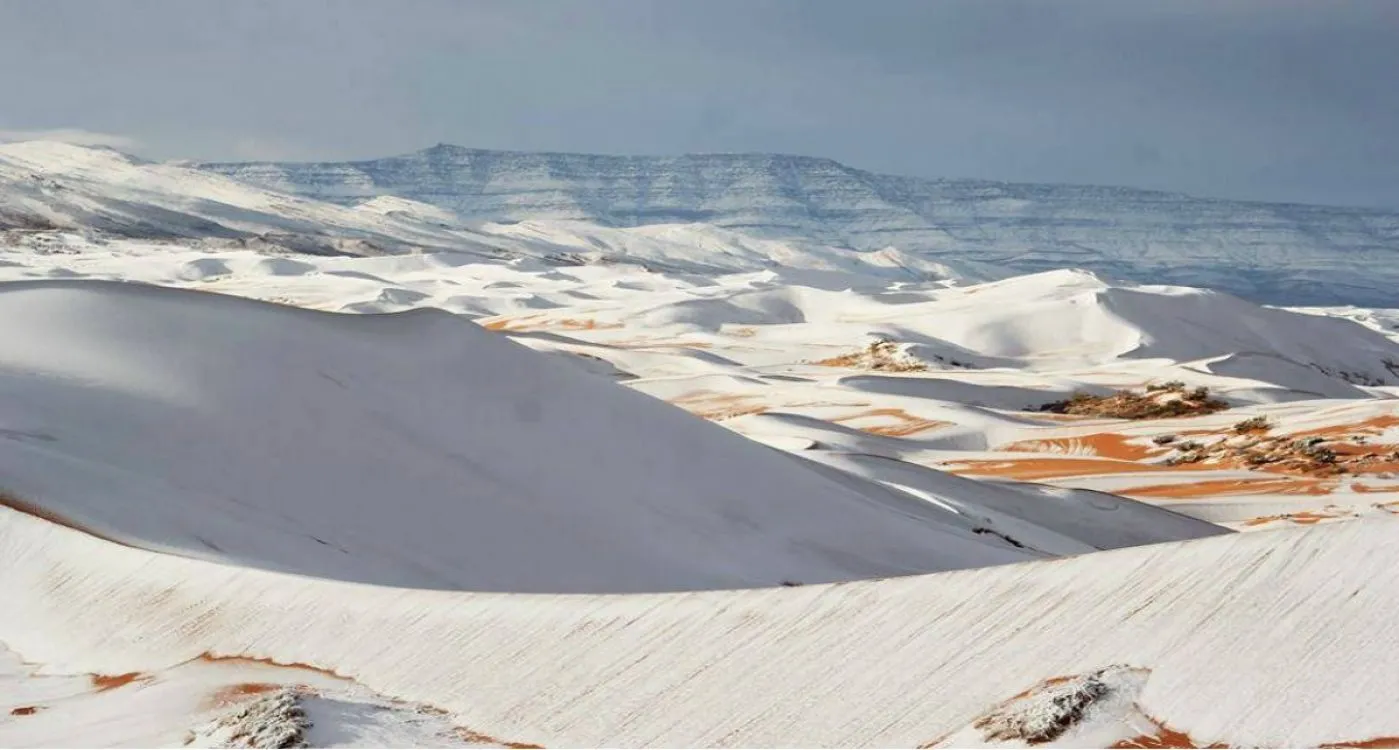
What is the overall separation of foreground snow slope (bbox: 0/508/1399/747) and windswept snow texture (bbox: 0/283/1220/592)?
315 cm

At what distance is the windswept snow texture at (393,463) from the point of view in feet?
46.4

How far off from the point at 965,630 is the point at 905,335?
264ft

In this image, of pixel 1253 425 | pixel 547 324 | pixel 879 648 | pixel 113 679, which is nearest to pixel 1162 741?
pixel 879 648

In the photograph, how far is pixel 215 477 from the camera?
607 inches

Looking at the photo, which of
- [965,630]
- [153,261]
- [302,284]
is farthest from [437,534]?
[153,261]

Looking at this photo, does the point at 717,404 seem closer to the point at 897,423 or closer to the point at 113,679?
the point at 897,423

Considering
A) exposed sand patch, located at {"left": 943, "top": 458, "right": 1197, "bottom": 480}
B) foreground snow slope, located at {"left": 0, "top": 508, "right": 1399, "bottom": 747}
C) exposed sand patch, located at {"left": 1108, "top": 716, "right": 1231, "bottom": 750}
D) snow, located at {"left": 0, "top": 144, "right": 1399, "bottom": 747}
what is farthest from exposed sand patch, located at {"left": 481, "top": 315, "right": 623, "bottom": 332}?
exposed sand patch, located at {"left": 1108, "top": 716, "right": 1231, "bottom": 750}

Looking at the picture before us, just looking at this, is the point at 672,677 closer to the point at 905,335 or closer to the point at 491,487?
the point at 491,487

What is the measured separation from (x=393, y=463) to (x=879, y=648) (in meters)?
10.9

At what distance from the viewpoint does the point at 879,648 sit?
303 inches

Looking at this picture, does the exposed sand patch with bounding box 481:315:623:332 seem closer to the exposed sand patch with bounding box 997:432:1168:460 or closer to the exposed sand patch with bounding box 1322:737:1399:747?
the exposed sand patch with bounding box 997:432:1168:460

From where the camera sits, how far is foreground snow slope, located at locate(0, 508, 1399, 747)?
21.2 feet

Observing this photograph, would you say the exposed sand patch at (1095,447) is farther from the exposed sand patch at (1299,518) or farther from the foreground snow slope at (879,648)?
the foreground snow slope at (879,648)

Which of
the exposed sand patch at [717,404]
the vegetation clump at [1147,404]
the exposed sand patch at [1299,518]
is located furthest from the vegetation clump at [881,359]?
the exposed sand patch at [1299,518]
